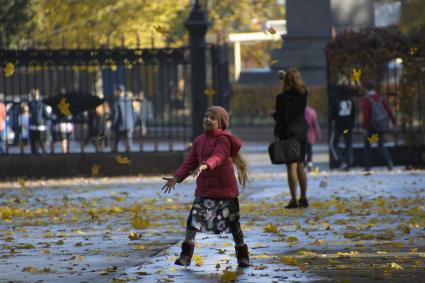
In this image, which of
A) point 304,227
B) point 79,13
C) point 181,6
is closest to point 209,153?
point 304,227

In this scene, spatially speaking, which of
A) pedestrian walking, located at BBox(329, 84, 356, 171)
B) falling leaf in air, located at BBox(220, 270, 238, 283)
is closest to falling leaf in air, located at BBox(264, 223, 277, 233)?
falling leaf in air, located at BBox(220, 270, 238, 283)

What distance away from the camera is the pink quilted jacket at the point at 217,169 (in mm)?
11445

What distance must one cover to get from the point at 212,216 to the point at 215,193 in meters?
0.18

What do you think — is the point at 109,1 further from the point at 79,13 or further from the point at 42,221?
the point at 42,221

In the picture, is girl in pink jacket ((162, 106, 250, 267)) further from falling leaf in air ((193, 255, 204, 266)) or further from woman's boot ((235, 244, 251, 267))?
falling leaf in air ((193, 255, 204, 266))

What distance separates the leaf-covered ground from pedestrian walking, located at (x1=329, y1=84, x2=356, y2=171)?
3271 millimetres

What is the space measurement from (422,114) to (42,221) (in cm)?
1078

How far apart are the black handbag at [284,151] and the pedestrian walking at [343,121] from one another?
8657 mm

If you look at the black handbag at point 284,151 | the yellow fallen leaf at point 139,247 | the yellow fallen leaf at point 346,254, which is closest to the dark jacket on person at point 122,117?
the black handbag at point 284,151

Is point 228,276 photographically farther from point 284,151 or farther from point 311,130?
point 311,130

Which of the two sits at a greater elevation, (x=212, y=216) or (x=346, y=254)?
(x=212, y=216)

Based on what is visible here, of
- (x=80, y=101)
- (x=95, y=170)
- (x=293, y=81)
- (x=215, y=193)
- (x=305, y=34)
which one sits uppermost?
(x=305, y=34)

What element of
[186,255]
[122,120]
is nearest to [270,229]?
[186,255]

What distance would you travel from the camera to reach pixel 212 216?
450 inches
